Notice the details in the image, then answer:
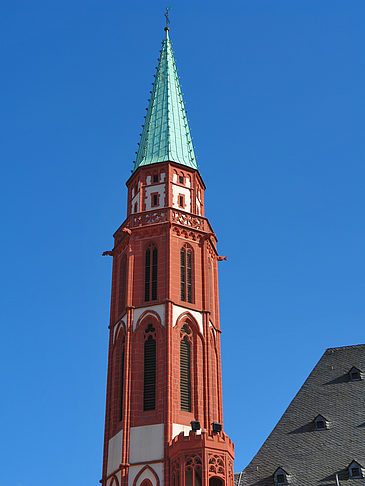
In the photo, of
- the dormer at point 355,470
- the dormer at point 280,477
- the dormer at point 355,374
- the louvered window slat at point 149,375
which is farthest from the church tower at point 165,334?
the dormer at point 355,374

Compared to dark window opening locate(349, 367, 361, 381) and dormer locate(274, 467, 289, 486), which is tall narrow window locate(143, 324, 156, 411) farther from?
dark window opening locate(349, 367, 361, 381)

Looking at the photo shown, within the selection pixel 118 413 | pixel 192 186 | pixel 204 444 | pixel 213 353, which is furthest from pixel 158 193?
pixel 204 444

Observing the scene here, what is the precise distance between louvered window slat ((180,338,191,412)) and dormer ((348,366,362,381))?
822 centimetres

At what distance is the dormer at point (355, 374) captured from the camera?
41.8 m

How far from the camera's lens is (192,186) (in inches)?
1870

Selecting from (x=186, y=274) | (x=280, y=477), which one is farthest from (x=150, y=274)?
(x=280, y=477)

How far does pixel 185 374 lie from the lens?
4028cm

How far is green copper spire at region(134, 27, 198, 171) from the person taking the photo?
48.4 metres

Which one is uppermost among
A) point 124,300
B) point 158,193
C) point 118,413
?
point 158,193

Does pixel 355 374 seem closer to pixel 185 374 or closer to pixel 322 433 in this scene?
pixel 322 433

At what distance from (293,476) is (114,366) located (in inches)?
412

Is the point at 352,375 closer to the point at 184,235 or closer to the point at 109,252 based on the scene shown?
the point at 184,235

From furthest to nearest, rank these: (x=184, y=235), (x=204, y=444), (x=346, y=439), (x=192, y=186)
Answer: (x=192, y=186)
(x=184, y=235)
(x=346, y=439)
(x=204, y=444)

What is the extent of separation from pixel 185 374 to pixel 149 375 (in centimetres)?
176
